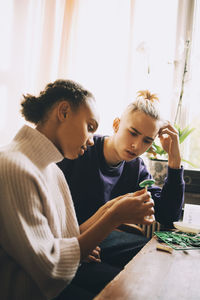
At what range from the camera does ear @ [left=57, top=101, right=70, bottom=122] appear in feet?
2.63

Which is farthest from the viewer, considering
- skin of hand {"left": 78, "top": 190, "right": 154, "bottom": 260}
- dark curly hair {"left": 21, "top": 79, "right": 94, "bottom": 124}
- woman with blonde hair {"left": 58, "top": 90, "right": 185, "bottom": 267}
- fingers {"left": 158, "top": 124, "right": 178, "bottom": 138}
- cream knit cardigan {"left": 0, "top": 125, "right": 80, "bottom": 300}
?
fingers {"left": 158, "top": 124, "right": 178, "bottom": 138}

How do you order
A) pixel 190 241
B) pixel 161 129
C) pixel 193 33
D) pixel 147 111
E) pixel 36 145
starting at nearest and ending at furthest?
1. pixel 36 145
2. pixel 190 241
3. pixel 147 111
4. pixel 161 129
5. pixel 193 33

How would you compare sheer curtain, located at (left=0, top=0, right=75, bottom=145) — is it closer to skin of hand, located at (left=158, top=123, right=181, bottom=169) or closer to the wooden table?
skin of hand, located at (left=158, top=123, right=181, bottom=169)

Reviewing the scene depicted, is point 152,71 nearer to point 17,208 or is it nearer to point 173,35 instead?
point 173,35

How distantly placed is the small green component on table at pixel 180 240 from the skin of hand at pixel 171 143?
0.40m

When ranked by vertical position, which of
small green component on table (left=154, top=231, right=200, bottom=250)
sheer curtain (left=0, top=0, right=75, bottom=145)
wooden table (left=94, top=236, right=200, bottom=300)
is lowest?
small green component on table (left=154, top=231, right=200, bottom=250)

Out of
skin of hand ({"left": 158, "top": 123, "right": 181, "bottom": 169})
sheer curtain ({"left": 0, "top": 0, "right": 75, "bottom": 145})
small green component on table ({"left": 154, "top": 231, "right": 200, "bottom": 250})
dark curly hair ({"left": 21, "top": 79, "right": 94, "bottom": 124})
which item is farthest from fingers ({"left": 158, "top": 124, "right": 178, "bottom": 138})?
sheer curtain ({"left": 0, "top": 0, "right": 75, "bottom": 145})

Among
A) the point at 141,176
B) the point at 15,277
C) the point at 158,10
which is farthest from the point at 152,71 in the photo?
the point at 15,277

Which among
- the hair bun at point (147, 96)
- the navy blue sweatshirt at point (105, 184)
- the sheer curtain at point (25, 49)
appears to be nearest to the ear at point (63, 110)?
the navy blue sweatshirt at point (105, 184)

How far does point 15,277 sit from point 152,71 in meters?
1.97

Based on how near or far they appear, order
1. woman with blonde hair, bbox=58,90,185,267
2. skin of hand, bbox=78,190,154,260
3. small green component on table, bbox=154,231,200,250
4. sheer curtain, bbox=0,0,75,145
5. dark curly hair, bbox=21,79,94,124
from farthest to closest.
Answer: sheer curtain, bbox=0,0,75,145
woman with blonde hair, bbox=58,90,185,267
small green component on table, bbox=154,231,200,250
dark curly hair, bbox=21,79,94,124
skin of hand, bbox=78,190,154,260

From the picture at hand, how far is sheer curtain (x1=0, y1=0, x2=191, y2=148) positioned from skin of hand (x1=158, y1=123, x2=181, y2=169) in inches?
29.6

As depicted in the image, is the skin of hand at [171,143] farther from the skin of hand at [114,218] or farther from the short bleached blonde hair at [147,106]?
the skin of hand at [114,218]

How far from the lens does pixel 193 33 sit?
2.16 metres
